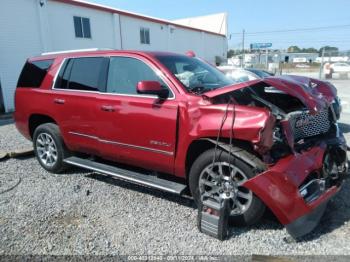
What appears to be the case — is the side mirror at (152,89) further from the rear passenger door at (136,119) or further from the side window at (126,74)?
the side window at (126,74)

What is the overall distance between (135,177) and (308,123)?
6.96 feet

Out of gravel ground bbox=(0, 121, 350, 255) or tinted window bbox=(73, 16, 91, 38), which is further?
tinted window bbox=(73, 16, 91, 38)

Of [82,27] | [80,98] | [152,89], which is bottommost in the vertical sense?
[80,98]

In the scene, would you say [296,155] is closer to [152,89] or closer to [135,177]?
[152,89]

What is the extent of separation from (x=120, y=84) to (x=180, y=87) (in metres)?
0.95

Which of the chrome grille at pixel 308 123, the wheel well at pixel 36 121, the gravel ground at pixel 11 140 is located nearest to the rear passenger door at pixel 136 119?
the chrome grille at pixel 308 123

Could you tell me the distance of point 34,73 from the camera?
5367mm

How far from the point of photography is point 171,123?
3639mm

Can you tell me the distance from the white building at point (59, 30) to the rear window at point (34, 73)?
10107mm

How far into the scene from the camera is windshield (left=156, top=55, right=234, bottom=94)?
155 inches

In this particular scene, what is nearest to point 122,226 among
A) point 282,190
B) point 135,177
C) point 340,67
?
point 135,177

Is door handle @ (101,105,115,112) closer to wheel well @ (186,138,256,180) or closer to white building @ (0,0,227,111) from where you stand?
wheel well @ (186,138,256,180)

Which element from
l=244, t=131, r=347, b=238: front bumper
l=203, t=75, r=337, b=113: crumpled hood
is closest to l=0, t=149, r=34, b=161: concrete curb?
l=203, t=75, r=337, b=113: crumpled hood

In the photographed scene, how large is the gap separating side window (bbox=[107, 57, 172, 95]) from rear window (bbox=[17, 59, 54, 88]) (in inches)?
55.8
